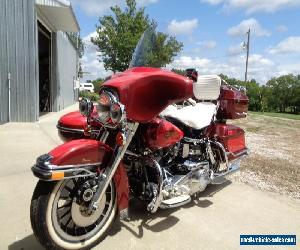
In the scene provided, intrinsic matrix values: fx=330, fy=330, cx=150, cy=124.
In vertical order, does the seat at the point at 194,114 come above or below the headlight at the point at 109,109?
below

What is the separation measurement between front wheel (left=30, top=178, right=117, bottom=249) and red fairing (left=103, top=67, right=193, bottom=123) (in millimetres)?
717

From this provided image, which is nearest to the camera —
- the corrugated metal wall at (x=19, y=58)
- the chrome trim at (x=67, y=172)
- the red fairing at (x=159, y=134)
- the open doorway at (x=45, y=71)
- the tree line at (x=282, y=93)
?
the chrome trim at (x=67, y=172)

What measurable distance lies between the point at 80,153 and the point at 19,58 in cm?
856

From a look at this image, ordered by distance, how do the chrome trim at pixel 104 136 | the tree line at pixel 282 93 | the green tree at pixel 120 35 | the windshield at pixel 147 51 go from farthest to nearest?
1. the tree line at pixel 282 93
2. the green tree at pixel 120 35
3. the windshield at pixel 147 51
4. the chrome trim at pixel 104 136

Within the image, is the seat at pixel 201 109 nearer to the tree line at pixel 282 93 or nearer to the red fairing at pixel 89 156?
the red fairing at pixel 89 156

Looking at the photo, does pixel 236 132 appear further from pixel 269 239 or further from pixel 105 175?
pixel 105 175

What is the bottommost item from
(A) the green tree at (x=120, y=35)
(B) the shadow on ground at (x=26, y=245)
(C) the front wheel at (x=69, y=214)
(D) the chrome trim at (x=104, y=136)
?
(B) the shadow on ground at (x=26, y=245)

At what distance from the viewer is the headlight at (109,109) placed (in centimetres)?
262

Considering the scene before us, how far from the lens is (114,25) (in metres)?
26.6

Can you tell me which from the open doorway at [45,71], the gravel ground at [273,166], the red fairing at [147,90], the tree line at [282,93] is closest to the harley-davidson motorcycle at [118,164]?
the red fairing at [147,90]

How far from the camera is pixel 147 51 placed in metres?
3.40

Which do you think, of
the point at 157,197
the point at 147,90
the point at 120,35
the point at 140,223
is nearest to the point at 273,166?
the point at 140,223

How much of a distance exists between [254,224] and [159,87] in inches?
74.2

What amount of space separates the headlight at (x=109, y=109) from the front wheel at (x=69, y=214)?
1.80ft
